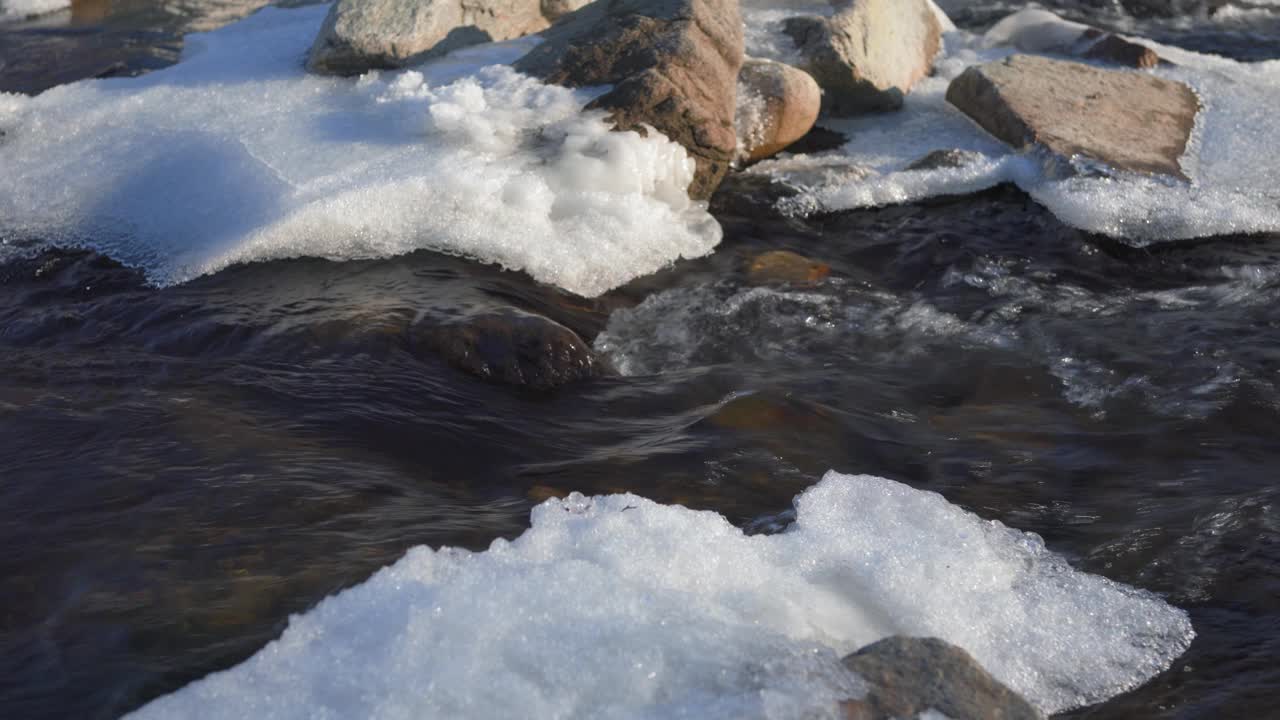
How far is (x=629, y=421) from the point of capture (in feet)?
13.5

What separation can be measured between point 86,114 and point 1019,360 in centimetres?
484

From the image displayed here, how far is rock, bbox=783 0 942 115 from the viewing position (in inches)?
292

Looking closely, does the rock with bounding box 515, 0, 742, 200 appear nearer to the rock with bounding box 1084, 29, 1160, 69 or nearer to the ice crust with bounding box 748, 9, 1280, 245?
the ice crust with bounding box 748, 9, 1280, 245

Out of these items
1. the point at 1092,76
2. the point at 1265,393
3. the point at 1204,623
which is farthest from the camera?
the point at 1092,76

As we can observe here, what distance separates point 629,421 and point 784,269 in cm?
180

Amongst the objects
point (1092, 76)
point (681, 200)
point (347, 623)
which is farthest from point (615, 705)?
point (1092, 76)

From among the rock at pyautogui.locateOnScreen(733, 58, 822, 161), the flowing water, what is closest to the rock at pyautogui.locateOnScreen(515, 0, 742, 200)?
the rock at pyautogui.locateOnScreen(733, 58, 822, 161)

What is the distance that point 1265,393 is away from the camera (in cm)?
436

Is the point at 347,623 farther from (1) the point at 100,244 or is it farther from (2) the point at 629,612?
(1) the point at 100,244

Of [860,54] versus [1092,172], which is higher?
[860,54]

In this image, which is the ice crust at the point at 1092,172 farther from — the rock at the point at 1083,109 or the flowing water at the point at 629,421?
the flowing water at the point at 629,421

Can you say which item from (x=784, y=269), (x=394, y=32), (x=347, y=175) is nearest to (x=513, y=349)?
(x=347, y=175)

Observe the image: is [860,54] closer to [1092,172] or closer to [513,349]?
[1092,172]

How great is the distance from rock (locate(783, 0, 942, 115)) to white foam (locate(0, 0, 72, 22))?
7.41 meters
